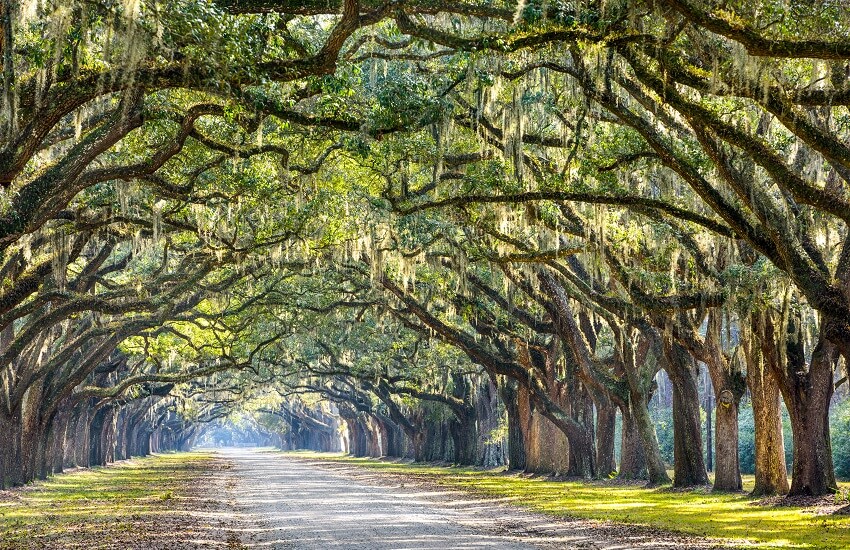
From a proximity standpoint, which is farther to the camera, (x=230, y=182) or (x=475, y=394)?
(x=475, y=394)

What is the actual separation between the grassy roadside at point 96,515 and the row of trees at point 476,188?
9.23ft

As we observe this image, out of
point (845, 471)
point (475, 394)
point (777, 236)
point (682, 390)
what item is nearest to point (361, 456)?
point (475, 394)

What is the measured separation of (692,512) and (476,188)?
23.3 ft

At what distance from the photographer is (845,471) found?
33062mm

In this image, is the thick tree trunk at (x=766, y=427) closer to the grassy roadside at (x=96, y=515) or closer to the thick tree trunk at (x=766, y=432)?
the thick tree trunk at (x=766, y=432)

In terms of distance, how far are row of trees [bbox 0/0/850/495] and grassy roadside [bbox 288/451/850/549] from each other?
1.51 m

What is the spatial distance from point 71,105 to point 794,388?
577 inches

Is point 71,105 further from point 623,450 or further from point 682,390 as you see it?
point 623,450

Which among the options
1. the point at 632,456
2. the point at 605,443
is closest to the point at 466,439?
the point at 605,443

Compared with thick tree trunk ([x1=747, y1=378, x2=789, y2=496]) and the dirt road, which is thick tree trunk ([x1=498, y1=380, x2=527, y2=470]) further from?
thick tree trunk ([x1=747, y1=378, x2=789, y2=496])

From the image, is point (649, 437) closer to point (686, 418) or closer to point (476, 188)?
point (686, 418)

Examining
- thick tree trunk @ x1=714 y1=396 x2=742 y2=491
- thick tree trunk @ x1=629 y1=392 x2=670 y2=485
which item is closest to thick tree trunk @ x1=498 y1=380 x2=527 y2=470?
thick tree trunk @ x1=629 y1=392 x2=670 y2=485

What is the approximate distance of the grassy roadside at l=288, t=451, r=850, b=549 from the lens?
1367 cm

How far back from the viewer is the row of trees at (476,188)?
10195 millimetres
